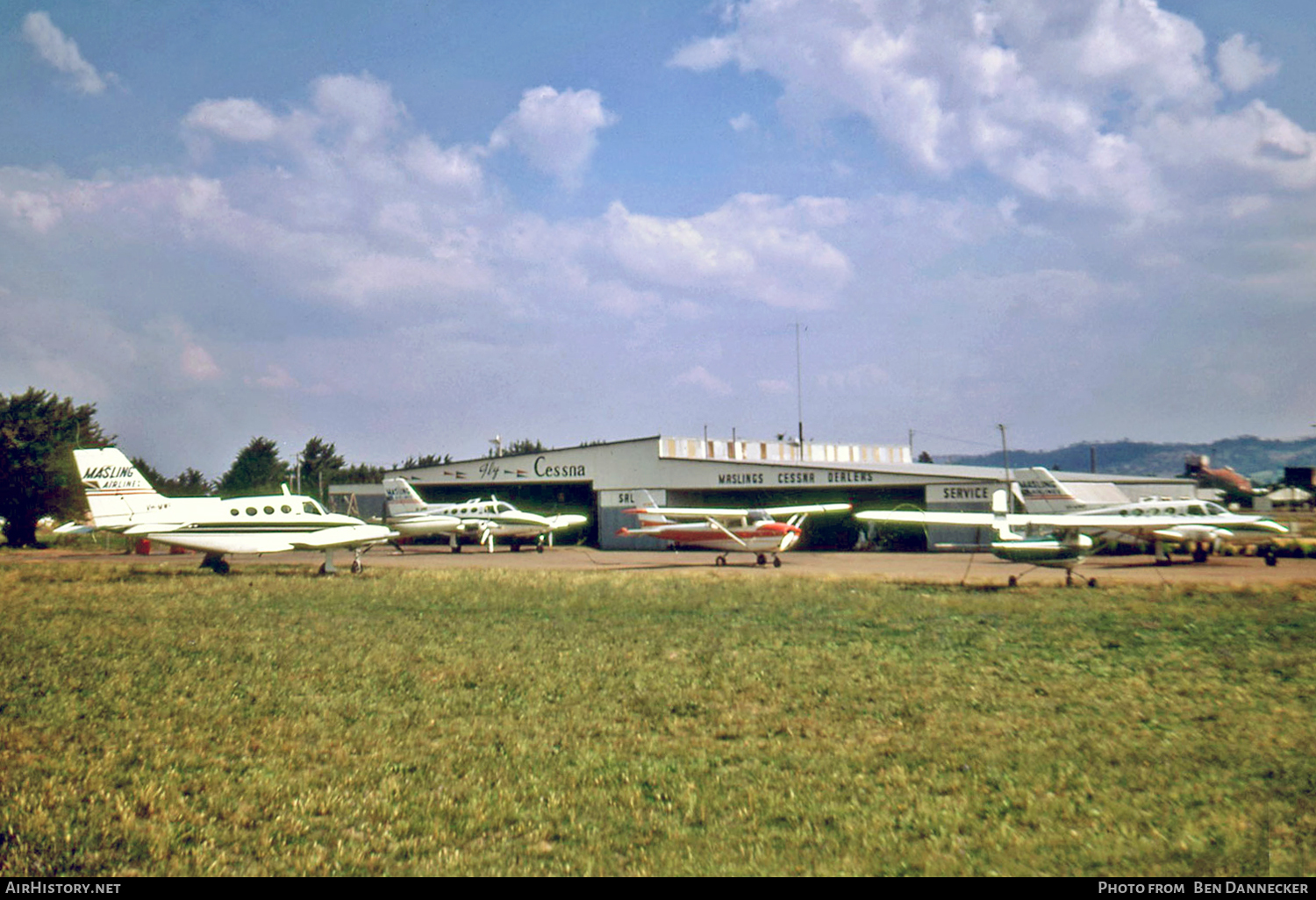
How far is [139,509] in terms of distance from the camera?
23984 millimetres

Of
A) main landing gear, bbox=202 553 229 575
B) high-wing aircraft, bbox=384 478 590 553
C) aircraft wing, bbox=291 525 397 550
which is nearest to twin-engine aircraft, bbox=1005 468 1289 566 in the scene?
aircraft wing, bbox=291 525 397 550

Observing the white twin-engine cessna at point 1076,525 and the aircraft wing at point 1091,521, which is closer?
the white twin-engine cessna at point 1076,525

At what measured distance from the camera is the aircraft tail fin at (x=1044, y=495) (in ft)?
110

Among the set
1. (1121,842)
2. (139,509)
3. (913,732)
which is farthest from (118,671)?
(139,509)

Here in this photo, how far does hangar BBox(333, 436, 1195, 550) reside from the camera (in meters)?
39.6

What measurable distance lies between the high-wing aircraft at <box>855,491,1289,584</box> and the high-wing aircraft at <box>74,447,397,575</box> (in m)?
15.9

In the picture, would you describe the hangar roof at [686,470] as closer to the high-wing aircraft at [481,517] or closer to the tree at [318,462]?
the high-wing aircraft at [481,517]

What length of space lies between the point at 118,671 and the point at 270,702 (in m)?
2.74

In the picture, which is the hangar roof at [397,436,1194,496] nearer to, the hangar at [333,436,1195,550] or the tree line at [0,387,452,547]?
the hangar at [333,436,1195,550]

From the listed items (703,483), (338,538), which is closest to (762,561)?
(703,483)

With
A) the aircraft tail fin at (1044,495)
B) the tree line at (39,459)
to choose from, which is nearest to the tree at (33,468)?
the tree line at (39,459)

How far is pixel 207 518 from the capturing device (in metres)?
24.4

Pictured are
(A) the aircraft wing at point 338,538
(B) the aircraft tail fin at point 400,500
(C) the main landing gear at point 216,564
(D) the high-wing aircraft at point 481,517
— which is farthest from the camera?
(B) the aircraft tail fin at point 400,500

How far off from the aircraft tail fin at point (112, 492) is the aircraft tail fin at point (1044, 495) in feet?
99.4
